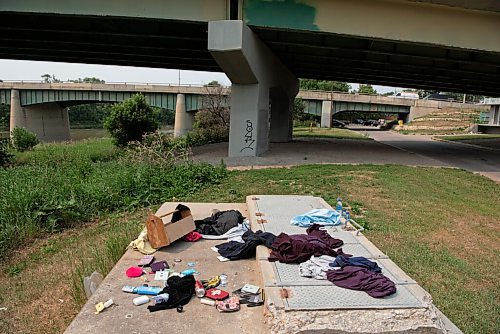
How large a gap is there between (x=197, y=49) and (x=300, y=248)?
1676cm

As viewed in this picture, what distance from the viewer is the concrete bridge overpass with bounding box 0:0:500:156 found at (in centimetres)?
1405

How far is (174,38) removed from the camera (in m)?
17.2

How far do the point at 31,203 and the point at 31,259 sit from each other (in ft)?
5.31

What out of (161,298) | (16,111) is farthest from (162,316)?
(16,111)

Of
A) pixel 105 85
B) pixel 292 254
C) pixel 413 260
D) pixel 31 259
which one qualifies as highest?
pixel 105 85

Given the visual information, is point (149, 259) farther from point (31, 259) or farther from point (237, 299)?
point (31, 259)

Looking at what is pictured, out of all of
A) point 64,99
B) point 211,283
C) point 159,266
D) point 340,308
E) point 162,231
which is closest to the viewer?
point 340,308

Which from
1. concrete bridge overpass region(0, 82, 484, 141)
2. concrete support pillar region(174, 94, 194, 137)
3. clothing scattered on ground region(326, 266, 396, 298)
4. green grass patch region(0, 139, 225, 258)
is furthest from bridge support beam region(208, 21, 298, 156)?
concrete support pillar region(174, 94, 194, 137)

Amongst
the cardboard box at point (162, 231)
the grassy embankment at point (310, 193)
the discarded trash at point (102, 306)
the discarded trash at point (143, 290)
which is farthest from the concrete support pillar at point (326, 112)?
the discarded trash at point (102, 306)

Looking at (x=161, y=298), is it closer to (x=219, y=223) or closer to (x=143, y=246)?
(x=143, y=246)

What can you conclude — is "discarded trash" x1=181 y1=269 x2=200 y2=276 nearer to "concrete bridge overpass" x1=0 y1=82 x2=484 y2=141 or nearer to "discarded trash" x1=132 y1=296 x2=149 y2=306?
"discarded trash" x1=132 y1=296 x2=149 y2=306

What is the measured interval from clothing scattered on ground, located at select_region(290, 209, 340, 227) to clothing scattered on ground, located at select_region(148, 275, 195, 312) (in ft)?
A: 6.57

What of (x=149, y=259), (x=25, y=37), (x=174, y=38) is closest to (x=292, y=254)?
(x=149, y=259)

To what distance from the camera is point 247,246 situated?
4.74 metres
